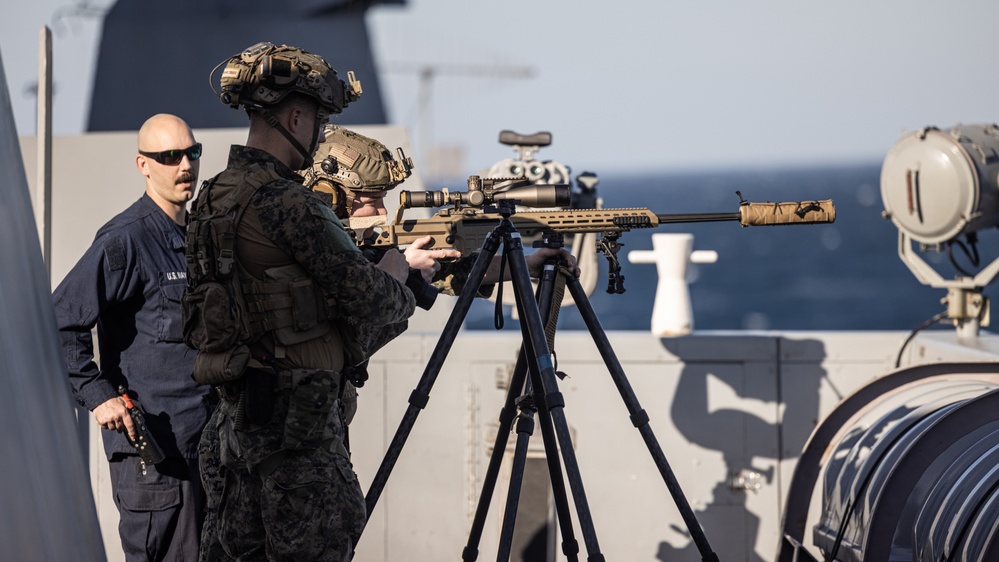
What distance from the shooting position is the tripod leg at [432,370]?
3.55 m

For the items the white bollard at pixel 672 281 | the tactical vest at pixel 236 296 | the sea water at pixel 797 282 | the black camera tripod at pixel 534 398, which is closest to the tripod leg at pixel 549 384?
the black camera tripod at pixel 534 398

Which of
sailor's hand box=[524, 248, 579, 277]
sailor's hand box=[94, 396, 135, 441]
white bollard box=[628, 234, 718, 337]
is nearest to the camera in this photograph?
sailor's hand box=[524, 248, 579, 277]

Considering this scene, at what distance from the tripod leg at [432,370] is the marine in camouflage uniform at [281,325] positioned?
55 cm

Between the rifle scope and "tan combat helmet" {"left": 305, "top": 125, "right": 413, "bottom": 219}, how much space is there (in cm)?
33

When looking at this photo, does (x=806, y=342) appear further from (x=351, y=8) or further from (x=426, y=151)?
(x=351, y=8)

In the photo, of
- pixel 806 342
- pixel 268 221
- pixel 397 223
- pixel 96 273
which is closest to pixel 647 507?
pixel 806 342

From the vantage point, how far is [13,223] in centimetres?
203

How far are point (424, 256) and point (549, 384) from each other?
652 mm

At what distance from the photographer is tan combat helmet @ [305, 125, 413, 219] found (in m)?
3.99

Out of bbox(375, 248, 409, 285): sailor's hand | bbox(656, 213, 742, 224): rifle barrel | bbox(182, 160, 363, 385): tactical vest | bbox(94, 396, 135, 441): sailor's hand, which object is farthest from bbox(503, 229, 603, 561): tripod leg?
bbox(94, 396, 135, 441): sailor's hand

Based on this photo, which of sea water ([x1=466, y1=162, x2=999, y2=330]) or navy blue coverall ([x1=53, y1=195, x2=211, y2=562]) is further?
sea water ([x1=466, y1=162, x2=999, y2=330])

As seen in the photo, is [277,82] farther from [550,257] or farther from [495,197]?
[550,257]

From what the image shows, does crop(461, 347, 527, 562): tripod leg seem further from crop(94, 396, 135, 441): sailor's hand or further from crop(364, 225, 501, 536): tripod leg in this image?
crop(94, 396, 135, 441): sailor's hand

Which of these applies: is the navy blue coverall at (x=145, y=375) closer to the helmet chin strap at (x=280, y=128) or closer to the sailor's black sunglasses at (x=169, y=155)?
the sailor's black sunglasses at (x=169, y=155)
